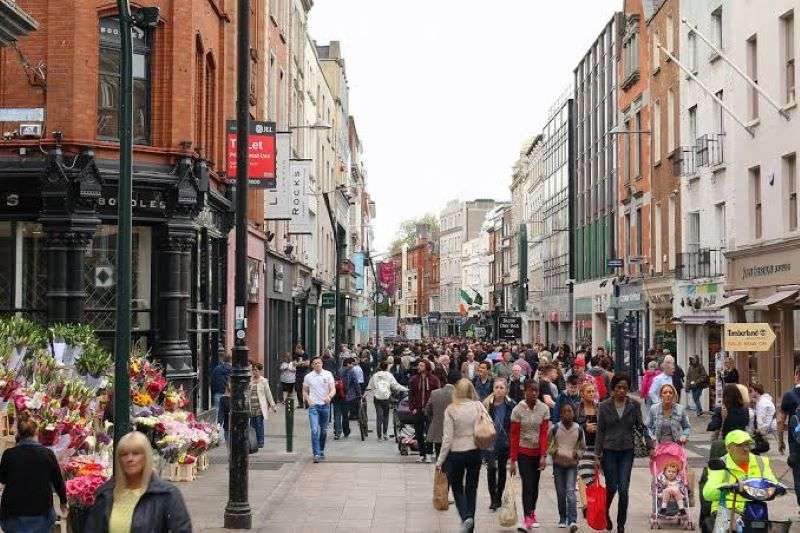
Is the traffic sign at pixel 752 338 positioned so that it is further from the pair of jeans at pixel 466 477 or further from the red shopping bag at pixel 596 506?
the pair of jeans at pixel 466 477

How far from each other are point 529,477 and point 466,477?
1080 millimetres

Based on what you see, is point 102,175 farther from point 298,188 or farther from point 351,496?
point 298,188

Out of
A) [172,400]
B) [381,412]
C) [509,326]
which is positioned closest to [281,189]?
[381,412]

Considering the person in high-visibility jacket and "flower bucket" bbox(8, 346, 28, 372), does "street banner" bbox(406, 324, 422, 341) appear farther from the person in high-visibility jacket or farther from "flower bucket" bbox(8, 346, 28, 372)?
A: the person in high-visibility jacket

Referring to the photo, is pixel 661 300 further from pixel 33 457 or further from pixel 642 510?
pixel 33 457

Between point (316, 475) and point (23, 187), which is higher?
point (23, 187)

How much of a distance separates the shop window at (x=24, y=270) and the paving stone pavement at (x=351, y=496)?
413 cm

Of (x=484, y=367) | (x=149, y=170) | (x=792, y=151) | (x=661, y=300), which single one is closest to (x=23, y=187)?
(x=149, y=170)

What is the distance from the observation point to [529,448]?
14.3m

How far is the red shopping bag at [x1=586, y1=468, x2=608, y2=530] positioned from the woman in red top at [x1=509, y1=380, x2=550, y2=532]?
0.64 metres

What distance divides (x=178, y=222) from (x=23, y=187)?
9.84 ft

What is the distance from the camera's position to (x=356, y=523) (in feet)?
48.7

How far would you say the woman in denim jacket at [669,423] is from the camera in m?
14.8

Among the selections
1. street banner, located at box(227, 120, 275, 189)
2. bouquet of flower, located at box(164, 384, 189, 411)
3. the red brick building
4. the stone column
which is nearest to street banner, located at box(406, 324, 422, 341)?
the red brick building
